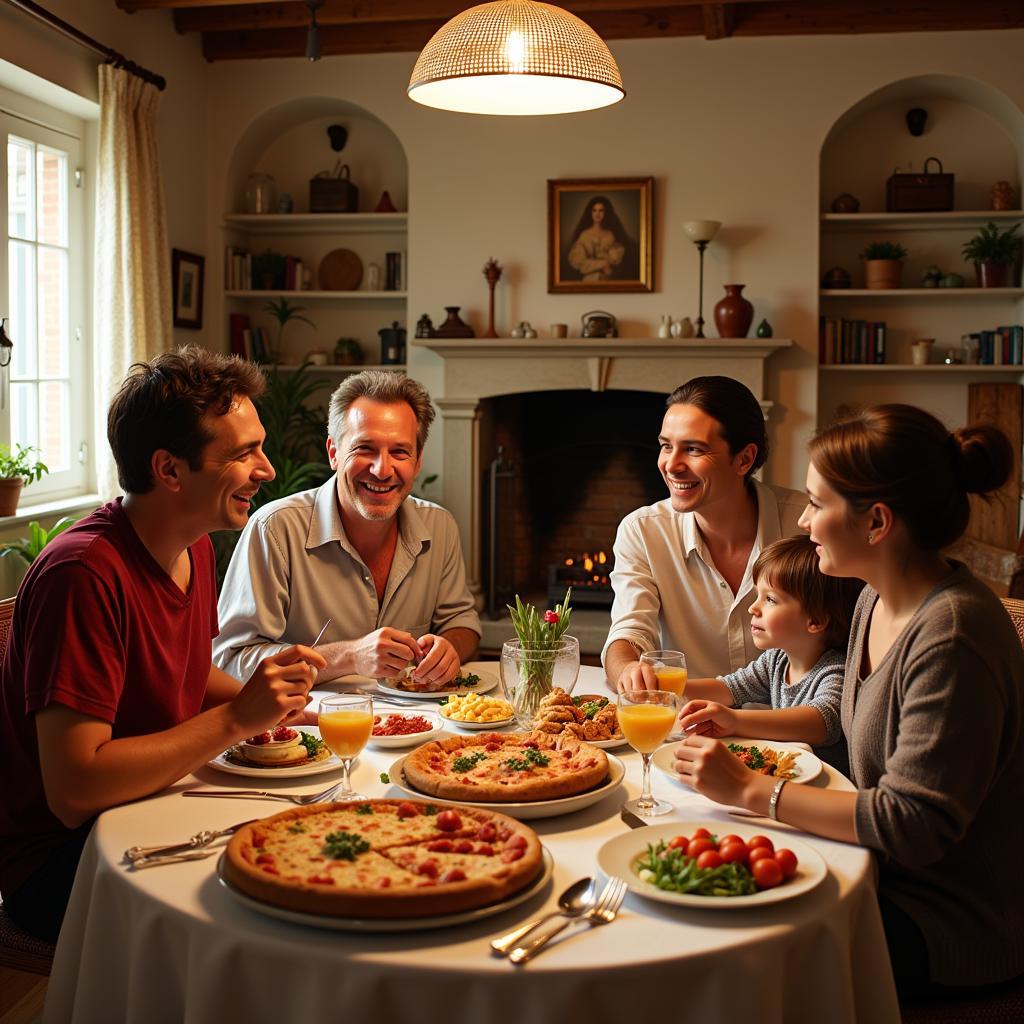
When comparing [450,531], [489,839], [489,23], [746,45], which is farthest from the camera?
[746,45]

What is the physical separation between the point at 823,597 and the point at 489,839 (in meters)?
0.85

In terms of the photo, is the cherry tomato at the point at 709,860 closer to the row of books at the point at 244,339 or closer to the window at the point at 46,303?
the window at the point at 46,303

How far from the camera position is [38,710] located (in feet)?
4.98

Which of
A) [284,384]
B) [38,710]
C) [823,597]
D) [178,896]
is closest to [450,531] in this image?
[823,597]

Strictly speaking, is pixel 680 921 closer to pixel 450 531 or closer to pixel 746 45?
pixel 450 531

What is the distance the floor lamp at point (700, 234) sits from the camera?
17.2 ft

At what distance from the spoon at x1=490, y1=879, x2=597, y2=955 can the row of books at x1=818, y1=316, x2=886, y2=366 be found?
4.60 metres

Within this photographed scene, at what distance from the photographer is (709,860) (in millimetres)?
1293

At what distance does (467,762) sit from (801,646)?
0.70 metres

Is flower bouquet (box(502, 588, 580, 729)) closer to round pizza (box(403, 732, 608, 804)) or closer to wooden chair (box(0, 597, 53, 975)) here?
round pizza (box(403, 732, 608, 804))

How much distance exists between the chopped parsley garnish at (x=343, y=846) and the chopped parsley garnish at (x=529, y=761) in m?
0.30

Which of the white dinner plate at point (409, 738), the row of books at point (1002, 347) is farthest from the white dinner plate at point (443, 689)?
the row of books at point (1002, 347)

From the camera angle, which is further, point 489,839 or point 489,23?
point 489,23

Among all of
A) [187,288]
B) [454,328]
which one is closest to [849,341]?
[454,328]
